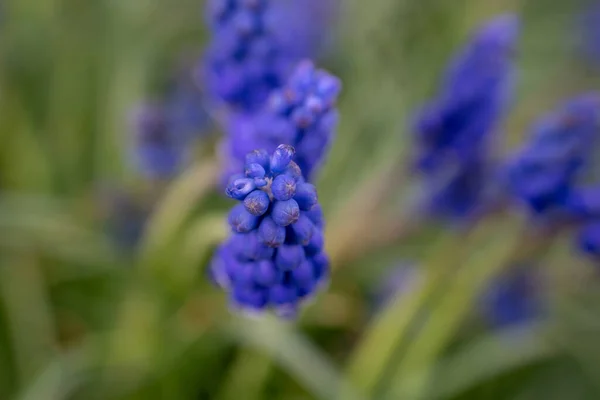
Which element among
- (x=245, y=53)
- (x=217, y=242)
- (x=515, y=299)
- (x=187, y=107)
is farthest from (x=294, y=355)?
(x=187, y=107)

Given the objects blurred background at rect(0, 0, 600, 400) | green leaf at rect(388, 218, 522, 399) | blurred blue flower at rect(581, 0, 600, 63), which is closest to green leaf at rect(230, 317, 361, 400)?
blurred background at rect(0, 0, 600, 400)

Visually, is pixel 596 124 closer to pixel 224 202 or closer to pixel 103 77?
pixel 224 202

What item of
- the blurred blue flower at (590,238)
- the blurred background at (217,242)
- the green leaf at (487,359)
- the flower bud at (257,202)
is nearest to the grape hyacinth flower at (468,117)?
the blurred background at (217,242)

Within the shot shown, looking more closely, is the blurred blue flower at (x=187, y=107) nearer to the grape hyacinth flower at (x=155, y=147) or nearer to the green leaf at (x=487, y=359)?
the grape hyacinth flower at (x=155, y=147)

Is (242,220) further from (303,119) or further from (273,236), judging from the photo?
(303,119)

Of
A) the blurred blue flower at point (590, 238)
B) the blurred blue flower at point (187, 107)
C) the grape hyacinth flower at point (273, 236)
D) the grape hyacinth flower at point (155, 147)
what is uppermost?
the blurred blue flower at point (187, 107)

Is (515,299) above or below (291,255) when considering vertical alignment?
above

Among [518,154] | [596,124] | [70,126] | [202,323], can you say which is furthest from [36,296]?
[596,124]
